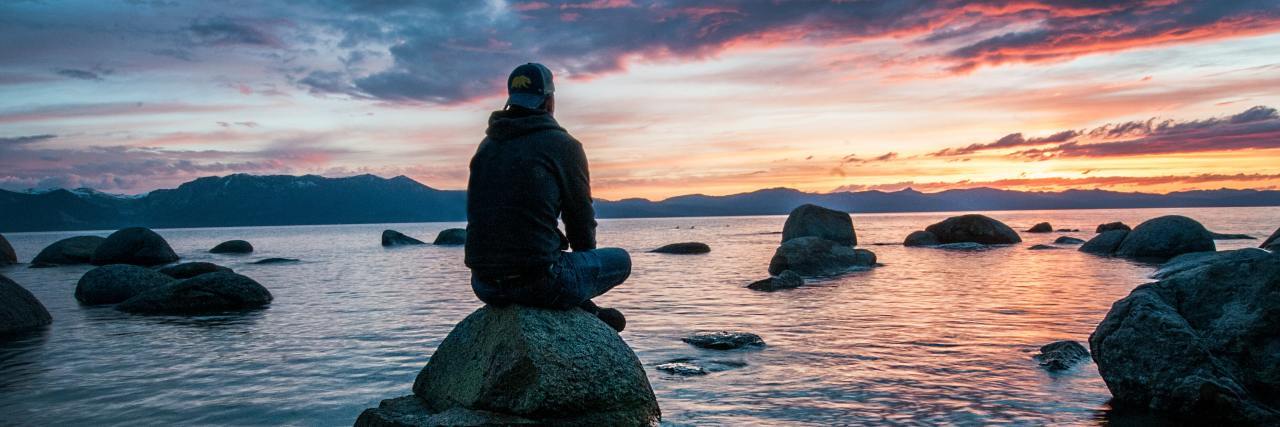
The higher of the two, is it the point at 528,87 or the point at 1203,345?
the point at 528,87

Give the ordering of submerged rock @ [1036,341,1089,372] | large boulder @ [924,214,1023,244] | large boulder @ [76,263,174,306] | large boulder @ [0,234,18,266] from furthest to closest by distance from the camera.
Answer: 1. large boulder @ [924,214,1023,244]
2. large boulder @ [0,234,18,266]
3. large boulder @ [76,263,174,306]
4. submerged rock @ [1036,341,1089,372]

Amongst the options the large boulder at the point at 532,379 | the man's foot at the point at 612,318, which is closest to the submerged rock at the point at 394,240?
the man's foot at the point at 612,318

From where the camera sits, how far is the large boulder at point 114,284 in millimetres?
20438

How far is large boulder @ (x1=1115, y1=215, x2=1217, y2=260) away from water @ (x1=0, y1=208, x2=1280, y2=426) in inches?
449

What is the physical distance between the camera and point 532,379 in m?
6.29

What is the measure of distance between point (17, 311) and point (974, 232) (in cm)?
4595

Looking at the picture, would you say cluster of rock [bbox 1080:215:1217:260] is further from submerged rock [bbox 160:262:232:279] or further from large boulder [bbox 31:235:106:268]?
large boulder [bbox 31:235:106:268]

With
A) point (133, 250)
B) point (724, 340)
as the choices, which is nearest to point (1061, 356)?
point (724, 340)

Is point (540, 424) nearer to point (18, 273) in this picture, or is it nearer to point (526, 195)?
point (526, 195)

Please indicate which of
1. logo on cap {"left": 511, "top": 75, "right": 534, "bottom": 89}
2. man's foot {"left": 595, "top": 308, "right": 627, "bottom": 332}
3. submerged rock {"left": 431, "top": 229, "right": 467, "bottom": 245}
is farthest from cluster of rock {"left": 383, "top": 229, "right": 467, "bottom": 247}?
logo on cap {"left": 511, "top": 75, "right": 534, "bottom": 89}

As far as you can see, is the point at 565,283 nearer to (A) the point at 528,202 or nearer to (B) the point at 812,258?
(A) the point at 528,202

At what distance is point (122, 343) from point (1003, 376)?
47.7ft

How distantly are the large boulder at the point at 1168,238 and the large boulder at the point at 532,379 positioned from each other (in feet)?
108

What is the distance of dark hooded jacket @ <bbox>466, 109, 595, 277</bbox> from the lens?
620 centimetres
